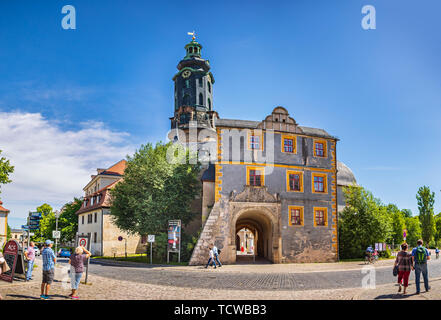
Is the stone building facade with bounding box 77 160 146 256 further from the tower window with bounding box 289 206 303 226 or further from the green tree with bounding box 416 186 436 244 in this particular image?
the green tree with bounding box 416 186 436 244

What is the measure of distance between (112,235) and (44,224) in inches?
1187

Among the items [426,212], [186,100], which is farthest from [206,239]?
[426,212]

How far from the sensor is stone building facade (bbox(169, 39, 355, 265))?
96.3 ft

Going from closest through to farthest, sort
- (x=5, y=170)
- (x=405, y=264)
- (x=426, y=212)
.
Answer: (x=405, y=264), (x=5, y=170), (x=426, y=212)

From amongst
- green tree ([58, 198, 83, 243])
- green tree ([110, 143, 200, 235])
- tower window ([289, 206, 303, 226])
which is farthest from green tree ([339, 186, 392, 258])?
green tree ([58, 198, 83, 243])

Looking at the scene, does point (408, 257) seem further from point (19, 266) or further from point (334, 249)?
point (334, 249)

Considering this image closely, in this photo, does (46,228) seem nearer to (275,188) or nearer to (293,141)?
(275,188)

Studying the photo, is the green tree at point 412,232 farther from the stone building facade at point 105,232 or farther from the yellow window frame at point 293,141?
the stone building facade at point 105,232

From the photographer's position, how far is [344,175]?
43.7 metres

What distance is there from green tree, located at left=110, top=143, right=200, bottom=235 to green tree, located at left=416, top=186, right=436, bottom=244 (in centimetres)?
5278

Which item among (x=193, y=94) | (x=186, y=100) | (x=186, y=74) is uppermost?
(x=186, y=74)

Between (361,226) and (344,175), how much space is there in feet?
36.4
